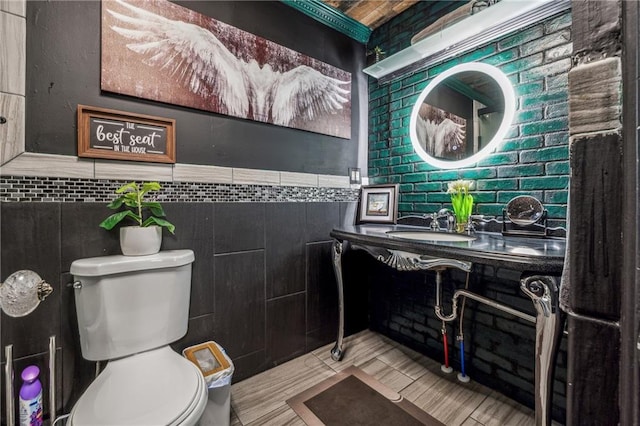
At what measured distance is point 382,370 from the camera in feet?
5.65

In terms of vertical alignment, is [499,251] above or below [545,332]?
above

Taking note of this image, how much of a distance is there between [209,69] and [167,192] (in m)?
0.73

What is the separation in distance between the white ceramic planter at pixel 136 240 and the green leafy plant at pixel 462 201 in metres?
1.63

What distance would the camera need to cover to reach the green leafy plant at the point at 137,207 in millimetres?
1217

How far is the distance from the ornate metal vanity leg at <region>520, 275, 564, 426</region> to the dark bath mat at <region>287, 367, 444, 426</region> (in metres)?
0.58

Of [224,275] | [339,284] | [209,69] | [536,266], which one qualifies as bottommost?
[339,284]

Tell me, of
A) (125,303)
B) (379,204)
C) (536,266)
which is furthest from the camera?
(379,204)

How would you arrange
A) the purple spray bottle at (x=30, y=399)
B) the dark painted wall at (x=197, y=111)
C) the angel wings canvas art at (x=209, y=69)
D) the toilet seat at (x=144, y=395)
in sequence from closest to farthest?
the toilet seat at (x=144, y=395)
the purple spray bottle at (x=30, y=399)
the dark painted wall at (x=197, y=111)
the angel wings canvas art at (x=209, y=69)

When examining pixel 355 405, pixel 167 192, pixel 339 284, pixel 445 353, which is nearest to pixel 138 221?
pixel 167 192

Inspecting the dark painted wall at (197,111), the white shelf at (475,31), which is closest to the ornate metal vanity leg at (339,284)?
the dark painted wall at (197,111)

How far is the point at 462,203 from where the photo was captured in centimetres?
158

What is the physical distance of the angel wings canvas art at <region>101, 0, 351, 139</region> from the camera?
1.28 m

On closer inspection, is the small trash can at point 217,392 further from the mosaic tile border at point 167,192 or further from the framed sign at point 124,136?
the framed sign at point 124,136

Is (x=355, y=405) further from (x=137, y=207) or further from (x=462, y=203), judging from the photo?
(x=137, y=207)
